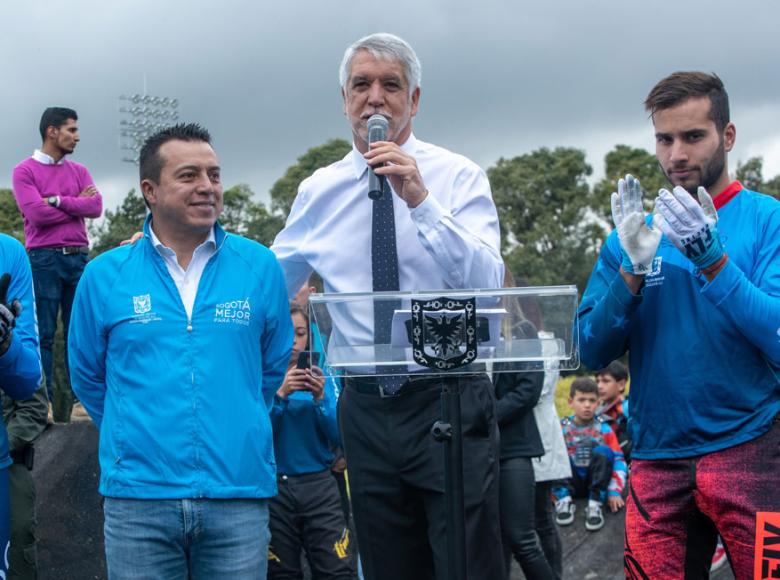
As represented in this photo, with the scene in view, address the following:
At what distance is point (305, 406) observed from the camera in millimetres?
5605

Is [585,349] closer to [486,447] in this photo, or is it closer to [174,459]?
[486,447]

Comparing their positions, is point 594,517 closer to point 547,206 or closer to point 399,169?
point 399,169

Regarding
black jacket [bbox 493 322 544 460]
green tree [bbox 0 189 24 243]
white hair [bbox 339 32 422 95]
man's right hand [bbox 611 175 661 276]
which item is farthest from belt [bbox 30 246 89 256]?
green tree [bbox 0 189 24 243]

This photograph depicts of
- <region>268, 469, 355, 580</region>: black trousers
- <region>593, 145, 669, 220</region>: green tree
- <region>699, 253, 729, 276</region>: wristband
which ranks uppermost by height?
<region>593, 145, 669, 220</region>: green tree

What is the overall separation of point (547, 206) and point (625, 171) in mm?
2865

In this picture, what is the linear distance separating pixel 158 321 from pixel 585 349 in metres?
1.58

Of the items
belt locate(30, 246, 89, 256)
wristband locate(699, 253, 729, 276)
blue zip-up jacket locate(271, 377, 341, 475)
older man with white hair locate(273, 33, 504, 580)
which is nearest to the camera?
wristband locate(699, 253, 729, 276)

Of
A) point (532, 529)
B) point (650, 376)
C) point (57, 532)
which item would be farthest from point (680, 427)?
point (57, 532)

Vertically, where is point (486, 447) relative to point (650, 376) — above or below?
below

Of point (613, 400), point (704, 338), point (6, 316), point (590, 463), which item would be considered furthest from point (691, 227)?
point (613, 400)

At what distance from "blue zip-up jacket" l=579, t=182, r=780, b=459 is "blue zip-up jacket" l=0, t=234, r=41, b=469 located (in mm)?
2186

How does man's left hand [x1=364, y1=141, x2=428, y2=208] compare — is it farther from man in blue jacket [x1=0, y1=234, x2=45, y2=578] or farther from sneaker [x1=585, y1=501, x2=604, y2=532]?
sneaker [x1=585, y1=501, x2=604, y2=532]

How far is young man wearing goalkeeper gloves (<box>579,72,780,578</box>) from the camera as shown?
10.2ft

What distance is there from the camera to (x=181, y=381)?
11.1 feet
